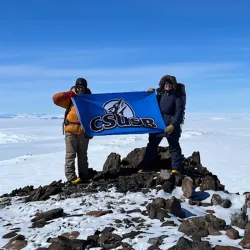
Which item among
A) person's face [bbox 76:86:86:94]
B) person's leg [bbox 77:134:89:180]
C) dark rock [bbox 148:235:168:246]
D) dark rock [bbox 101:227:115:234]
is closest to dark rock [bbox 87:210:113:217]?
dark rock [bbox 101:227:115:234]

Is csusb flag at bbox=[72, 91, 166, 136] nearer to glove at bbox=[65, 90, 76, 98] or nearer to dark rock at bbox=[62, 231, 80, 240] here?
glove at bbox=[65, 90, 76, 98]

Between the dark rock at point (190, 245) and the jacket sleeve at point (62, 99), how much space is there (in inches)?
175

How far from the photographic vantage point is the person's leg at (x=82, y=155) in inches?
350

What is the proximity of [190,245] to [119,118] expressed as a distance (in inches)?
189

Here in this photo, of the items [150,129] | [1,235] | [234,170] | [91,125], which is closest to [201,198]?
[150,129]

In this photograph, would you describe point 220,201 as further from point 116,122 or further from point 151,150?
point 116,122

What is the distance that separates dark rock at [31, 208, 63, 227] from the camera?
6.54 m

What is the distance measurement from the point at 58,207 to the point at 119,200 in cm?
113

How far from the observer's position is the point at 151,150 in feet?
30.7

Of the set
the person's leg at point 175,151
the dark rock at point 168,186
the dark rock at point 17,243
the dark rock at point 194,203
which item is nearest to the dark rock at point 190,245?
the dark rock at point 194,203

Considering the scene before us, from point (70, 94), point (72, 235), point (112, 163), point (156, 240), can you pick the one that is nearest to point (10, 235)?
point (72, 235)

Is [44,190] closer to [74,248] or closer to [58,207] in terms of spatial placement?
[58,207]

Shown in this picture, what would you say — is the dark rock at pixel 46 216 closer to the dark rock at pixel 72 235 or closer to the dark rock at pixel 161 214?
the dark rock at pixel 72 235

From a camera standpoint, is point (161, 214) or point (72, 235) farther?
point (161, 214)
